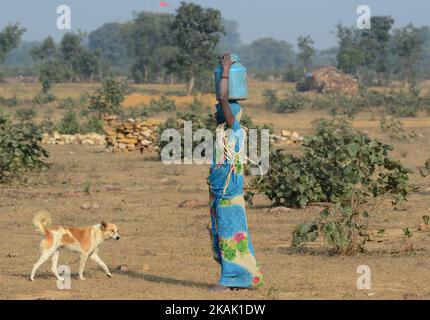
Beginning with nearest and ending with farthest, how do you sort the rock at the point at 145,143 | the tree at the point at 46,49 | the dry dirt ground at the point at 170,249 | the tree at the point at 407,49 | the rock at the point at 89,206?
the dry dirt ground at the point at 170,249 → the rock at the point at 89,206 → the rock at the point at 145,143 → the tree at the point at 407,49 → the tree at the point at 46,49

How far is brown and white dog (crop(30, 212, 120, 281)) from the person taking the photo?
8117 mm

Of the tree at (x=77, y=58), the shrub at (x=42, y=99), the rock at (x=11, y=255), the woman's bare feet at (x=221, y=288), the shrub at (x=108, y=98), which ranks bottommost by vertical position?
the rock at (x=11, y=255)

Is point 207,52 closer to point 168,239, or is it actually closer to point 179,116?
point 179,116

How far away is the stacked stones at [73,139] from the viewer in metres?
27.8

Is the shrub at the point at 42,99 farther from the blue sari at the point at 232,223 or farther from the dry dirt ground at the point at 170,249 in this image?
the blue sari at the point at 232,223

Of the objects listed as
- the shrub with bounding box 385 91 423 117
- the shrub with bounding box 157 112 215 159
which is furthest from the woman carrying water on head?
the shrub with bounding box 385 91 423 117

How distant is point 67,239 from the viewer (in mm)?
8273

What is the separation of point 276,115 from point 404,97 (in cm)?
571

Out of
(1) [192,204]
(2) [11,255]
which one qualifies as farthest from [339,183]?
(2) [11,255]

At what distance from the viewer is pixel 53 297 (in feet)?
24.7

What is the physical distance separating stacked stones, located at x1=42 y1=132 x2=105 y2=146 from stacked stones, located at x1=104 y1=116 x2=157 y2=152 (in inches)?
114

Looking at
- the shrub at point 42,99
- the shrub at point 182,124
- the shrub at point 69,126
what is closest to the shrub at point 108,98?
the shrub at point 69,126

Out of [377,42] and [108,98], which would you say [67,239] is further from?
[377,42]
